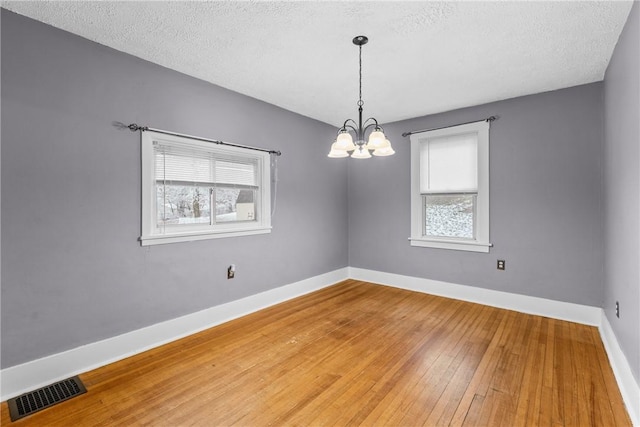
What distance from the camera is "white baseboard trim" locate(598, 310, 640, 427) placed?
181 centimetres

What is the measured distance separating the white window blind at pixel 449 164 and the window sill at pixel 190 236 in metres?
2.53

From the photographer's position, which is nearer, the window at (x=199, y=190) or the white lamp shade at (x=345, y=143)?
the white lamp shade at (x=345, y=143)

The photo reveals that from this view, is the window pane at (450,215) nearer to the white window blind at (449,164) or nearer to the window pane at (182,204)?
the white window blind at (449,164)

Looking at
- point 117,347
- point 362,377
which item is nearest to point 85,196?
point 117,347

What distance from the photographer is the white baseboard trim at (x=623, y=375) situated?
5.94ft

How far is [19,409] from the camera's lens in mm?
1927

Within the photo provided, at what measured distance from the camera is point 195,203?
3.18m

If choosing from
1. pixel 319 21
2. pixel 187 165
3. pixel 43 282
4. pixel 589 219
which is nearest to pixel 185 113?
pixel 187 165

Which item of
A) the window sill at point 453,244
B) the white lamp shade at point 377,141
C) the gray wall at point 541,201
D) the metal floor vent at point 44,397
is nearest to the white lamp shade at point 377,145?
the white lamp shade at point 377,141

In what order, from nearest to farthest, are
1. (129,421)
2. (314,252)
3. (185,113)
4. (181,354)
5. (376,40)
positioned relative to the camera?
1. (129,421)
2. (376,40)
3. (181,354)
4. (185,113)
5. (314,252)

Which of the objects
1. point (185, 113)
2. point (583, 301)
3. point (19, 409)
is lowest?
point (19, 409)

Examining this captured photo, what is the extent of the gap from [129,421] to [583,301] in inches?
171

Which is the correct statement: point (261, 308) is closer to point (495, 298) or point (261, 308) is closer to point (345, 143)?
point (345, 143)

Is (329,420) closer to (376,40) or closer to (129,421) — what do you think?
(129,421)
